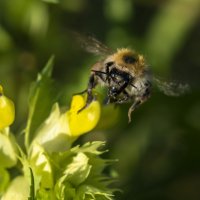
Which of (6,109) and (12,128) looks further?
(12,128)

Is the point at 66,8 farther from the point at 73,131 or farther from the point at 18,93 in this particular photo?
the point at 73,131

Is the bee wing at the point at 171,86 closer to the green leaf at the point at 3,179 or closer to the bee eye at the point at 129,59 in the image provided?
the bee eye at the point at 129,59

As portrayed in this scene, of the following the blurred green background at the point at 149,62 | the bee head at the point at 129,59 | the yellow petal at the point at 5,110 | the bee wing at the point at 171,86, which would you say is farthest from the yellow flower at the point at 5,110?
the blurred green background at the point at 149,62

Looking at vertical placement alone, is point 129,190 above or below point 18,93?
below

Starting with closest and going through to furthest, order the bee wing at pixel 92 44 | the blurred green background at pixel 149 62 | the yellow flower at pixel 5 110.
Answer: the yellow flower at pixel 5 110, the bee wing at pixel 92 44, the blurred green background at pixel 149 62

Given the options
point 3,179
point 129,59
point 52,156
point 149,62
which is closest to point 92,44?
point 129,59

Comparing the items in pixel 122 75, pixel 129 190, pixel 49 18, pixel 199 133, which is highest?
pixel 49 18

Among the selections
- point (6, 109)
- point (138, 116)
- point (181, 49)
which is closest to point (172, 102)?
point (138, 116)

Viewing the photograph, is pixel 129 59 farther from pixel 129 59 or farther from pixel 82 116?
pixel 82 116
